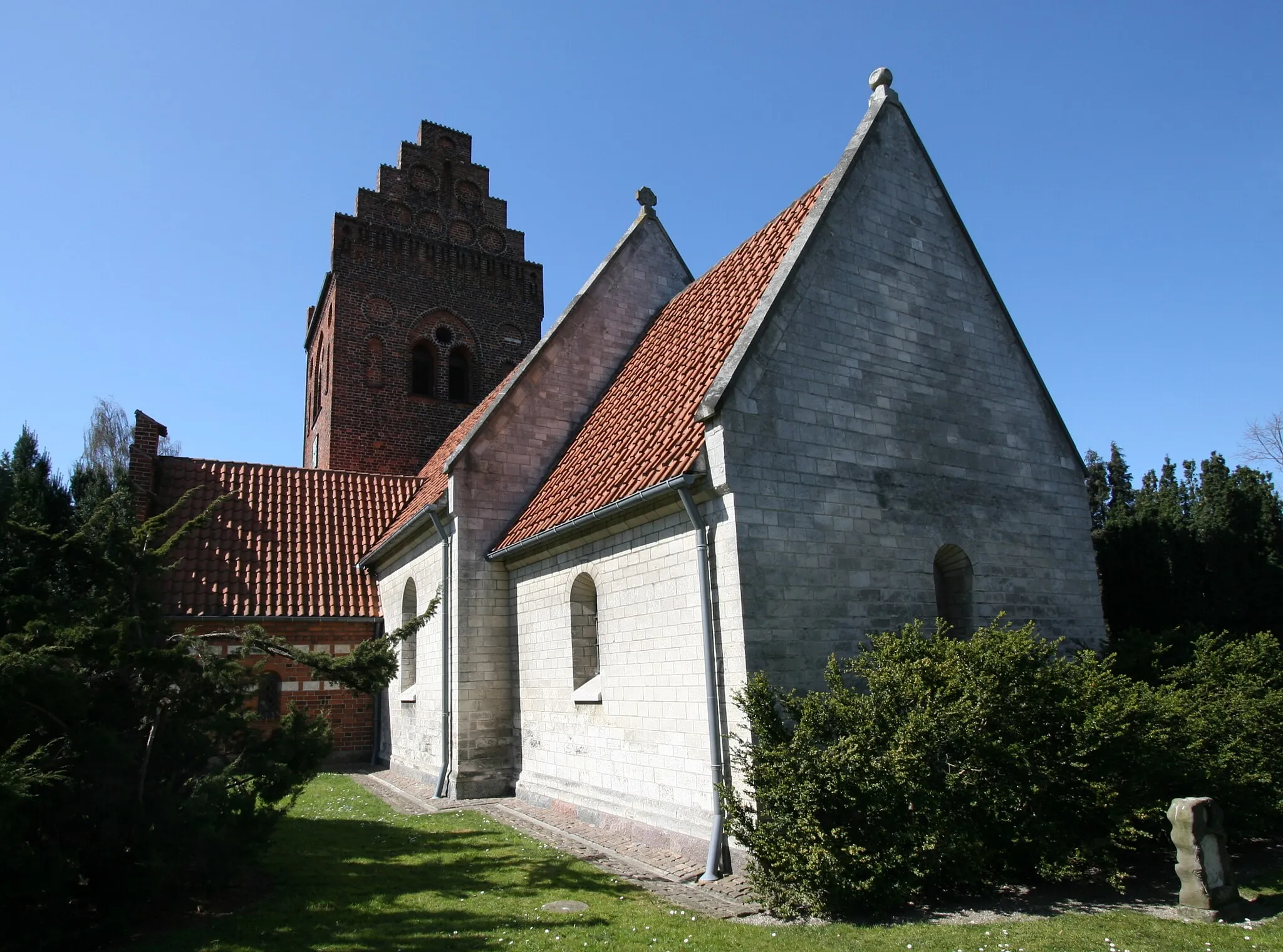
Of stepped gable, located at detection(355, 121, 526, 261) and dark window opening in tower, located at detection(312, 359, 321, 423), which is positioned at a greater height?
stepped gable, located at detection(355, 121, 526, 261)

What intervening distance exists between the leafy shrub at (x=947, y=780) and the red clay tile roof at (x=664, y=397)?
3219 mm

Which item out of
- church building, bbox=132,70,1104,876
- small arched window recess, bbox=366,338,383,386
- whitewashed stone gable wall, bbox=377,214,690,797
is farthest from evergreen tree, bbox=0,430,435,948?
small arched window recess, bbox=366,338,383,386

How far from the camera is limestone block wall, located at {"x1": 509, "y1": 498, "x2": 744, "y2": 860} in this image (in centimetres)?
890

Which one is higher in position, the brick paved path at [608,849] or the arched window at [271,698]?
the arched window at [271,698]

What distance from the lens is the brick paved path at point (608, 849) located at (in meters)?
7.54

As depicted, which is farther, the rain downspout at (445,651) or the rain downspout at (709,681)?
the rain downspout at (445,651)

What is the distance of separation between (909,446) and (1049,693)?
3845mm

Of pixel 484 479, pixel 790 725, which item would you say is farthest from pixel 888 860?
pixel 484 479

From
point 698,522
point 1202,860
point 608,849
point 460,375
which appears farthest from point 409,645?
point 1202,860

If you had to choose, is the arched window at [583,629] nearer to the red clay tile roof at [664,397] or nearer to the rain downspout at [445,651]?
the red clay tile roof at [664,397]

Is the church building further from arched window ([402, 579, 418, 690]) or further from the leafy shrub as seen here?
the leafy shrub

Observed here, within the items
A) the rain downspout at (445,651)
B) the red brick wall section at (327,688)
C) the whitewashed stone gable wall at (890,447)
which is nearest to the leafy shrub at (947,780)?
the whitewashed stone gable wall at (890,447)

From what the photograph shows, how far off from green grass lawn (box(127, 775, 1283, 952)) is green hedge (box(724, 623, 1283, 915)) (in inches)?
22.8

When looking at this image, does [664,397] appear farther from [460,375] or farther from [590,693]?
[460,375]
